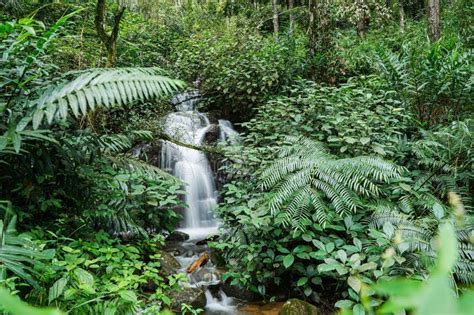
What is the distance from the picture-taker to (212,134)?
709 centimetres

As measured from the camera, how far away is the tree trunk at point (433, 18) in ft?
22.9

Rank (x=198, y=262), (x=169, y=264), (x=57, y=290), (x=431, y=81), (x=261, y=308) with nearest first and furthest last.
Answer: (x=57, y=290) → (x=261, y=308) → (x=169, y=264) → (x=198, y=262) → (x=431, y=81)

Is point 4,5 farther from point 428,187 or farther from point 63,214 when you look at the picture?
point 428,187

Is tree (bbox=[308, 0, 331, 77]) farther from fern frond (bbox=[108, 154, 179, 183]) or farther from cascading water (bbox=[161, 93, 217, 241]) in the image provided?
fern frond (bbox=[108, 154, 179, 183])

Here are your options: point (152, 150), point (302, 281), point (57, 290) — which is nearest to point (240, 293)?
point (302, 281)

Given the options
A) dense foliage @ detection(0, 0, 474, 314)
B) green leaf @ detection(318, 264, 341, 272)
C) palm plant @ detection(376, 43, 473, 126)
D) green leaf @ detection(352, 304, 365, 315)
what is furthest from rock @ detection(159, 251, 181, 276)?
palm plant @ detection(376, 43, 473, 126)

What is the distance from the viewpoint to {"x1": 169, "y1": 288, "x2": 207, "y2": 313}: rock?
3.45 metres

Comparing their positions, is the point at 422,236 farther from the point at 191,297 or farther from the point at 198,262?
the point at 198,262

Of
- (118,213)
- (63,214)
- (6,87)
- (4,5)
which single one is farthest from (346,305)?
(4,5)

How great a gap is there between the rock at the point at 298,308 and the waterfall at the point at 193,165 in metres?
2.48

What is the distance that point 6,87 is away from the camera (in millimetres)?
2801

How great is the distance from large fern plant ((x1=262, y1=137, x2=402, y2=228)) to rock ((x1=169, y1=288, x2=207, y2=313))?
125cm

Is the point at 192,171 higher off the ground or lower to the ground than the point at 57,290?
higher

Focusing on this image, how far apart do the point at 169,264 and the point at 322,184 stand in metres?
2.08
